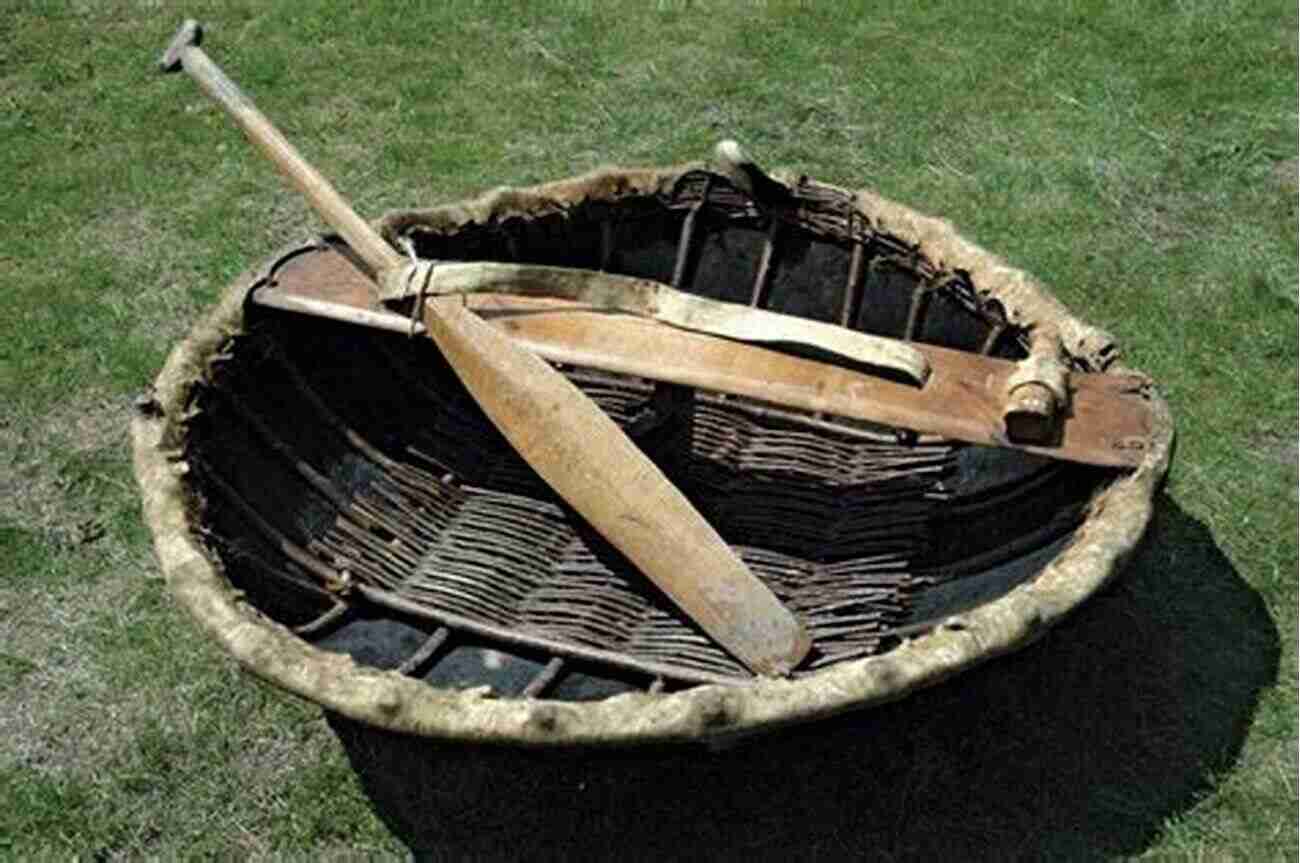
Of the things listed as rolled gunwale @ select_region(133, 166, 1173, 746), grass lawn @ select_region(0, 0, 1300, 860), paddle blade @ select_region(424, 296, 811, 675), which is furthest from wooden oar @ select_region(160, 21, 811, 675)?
grass lawn @ select_region(0, 0, 1300, 860)

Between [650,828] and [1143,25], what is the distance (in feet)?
14.0

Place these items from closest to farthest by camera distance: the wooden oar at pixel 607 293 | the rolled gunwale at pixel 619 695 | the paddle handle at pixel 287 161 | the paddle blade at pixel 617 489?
the rolled gunwale at pixel 619 695 < the paddle blade at pixel 617 489 < the wooden oar at pixel 607 293 < the paddle handle at pixel 287 161

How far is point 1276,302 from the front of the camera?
527 cm

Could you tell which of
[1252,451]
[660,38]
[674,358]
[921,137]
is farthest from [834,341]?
[660,38]

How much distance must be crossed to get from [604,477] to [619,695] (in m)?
0.54

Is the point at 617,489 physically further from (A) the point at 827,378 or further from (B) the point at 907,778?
(B) the point at 907,778

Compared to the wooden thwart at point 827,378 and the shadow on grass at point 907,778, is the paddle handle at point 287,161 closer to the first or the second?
the wooden thwart at point 827,378

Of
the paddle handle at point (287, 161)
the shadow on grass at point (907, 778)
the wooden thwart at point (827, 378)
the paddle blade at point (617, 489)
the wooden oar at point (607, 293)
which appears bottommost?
the shadow on grass at point (907, 778)

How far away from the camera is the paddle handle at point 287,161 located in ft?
13.2

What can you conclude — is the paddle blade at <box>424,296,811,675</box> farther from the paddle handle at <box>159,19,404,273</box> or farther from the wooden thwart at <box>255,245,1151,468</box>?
the paddle handle at <box>159,19,404,273</box>

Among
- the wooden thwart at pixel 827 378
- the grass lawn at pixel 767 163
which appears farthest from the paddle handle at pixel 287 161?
the grass lawn at pixel 767 163

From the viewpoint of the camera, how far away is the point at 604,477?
370 cm

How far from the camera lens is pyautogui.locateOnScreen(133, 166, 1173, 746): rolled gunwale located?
299cm

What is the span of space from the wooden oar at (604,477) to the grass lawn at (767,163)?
0.47 m
